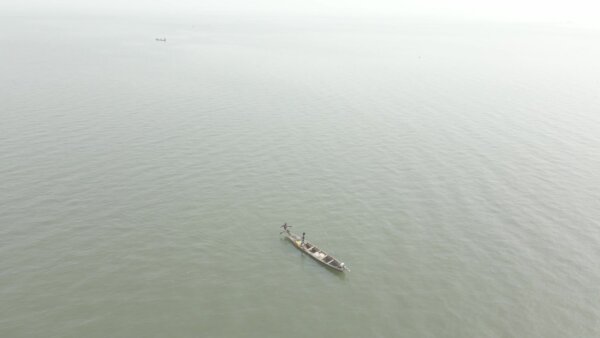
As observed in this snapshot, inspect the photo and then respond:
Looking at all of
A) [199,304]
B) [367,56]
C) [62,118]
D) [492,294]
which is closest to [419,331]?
[492,294]

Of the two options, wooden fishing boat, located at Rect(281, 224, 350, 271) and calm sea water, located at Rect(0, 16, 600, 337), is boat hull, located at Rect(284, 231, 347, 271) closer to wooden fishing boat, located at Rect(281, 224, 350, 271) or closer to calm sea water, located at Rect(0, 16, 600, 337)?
wooden fishing boat, located at Rect(281, 224, 350, 271)

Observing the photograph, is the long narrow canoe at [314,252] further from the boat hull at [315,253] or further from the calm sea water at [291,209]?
the calm sea water at [291,209]

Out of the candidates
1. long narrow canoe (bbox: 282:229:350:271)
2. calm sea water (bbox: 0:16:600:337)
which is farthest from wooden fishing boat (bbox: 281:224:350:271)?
calm sea water (bbox: 0:16:600:337)

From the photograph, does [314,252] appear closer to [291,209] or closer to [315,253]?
[315,253]

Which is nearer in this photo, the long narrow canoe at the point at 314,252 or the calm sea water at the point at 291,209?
the calm sea water at the point at 291,209

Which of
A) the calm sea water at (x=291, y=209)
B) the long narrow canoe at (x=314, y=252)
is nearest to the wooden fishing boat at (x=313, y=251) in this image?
the long narrow canoe at (x=314, y=252)

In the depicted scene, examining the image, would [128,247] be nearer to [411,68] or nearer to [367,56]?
[411,68]
